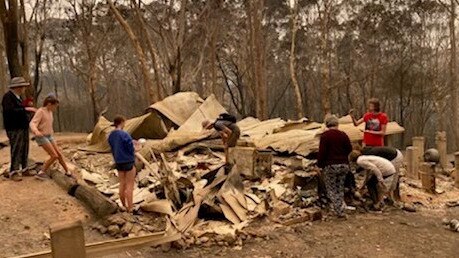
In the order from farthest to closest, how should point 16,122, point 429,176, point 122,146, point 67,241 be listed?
1. point 429,176
2. point 16,122
3. point 122,146
4. point 67,241

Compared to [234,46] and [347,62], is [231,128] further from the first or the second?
[347,62]

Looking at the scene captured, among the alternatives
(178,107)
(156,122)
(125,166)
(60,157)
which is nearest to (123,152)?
(125,166)

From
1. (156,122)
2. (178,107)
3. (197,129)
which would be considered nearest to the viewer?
(197,129)

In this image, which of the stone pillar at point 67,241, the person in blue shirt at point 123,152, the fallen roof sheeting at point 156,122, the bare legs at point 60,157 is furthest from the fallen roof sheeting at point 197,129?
the stone pillar at point 67,241

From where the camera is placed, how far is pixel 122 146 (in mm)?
6824

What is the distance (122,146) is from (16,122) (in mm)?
2162

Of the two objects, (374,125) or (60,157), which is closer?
(60,157)

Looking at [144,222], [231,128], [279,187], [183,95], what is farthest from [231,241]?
[183,95]

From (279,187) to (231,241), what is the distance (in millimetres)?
2235

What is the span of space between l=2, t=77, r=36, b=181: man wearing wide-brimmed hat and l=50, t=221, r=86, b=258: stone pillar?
20.5 ft

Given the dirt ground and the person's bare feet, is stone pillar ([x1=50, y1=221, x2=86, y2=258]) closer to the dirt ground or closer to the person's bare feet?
the dirt ground

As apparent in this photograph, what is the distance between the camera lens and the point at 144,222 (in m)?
7.01

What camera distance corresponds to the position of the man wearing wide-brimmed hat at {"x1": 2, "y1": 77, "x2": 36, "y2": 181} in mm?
7609

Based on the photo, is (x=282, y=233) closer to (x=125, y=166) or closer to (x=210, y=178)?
(x=210, y=178)
